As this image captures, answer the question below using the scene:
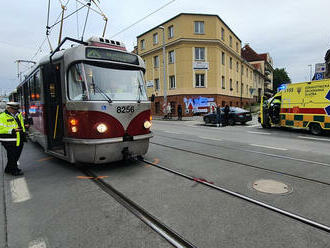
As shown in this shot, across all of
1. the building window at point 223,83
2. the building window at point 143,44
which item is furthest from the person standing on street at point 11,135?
the building window at point 143,44

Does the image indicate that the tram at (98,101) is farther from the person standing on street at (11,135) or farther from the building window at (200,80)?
the building window at (200,80)

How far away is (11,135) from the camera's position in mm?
5176

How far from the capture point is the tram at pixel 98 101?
4.82 metres

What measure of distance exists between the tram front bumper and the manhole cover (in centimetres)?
295

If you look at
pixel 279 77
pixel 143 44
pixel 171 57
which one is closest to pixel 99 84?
pixel 171 57

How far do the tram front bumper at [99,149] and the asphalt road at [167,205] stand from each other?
40cm

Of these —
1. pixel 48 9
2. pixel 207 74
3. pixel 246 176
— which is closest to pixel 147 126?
pixel 246 176

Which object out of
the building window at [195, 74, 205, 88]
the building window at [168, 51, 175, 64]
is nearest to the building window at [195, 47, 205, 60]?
the building window at [195, 74, 205, 88]

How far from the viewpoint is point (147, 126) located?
18.7 feet

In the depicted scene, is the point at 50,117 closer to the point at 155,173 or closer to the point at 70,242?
the point at 155,173

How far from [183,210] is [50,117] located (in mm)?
4946

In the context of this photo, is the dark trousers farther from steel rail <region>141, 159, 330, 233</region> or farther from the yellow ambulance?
the yellow ambulance

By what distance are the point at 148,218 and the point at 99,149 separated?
2.31 meters

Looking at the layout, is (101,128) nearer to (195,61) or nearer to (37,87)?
(37,87)
